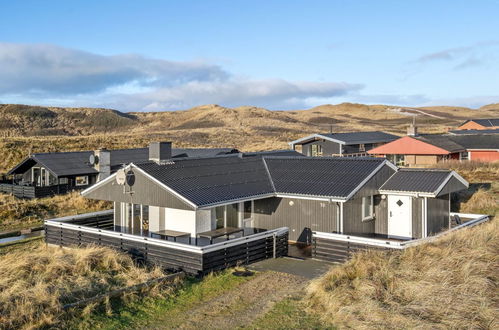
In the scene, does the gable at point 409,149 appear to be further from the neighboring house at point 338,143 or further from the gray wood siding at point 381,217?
the gray wood siding at point 381,217

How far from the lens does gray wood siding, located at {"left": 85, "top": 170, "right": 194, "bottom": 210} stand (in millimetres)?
14807

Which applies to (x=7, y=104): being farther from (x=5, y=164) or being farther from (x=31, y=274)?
(x=31, y=274)

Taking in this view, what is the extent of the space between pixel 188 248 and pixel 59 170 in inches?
839

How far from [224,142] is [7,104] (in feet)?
220

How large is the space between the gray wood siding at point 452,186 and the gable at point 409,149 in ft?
97.5

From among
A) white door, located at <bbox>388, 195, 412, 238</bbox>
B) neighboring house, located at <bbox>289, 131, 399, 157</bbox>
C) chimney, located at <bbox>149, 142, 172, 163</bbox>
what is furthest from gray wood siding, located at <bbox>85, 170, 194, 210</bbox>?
neighboring house, located at <bbox>289, 131, 399, 157</bbox>

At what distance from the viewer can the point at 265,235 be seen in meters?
14.8

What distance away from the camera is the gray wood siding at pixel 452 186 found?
672 inches

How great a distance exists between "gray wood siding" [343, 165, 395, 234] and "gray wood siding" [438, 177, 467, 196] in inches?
79.7

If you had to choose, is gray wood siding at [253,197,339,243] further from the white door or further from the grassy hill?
the grassy hill

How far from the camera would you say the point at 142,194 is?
15.9 metres

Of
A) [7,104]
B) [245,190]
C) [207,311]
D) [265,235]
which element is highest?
[7,104]

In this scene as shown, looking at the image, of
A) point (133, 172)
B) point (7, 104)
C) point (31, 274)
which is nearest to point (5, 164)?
point (133, 172)

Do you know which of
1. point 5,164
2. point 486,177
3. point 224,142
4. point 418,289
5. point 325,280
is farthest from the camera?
point 224,142
